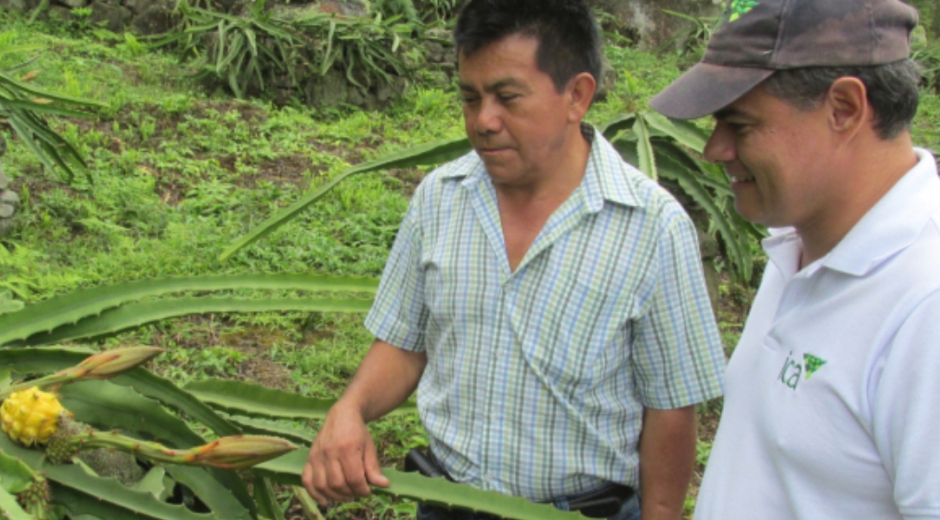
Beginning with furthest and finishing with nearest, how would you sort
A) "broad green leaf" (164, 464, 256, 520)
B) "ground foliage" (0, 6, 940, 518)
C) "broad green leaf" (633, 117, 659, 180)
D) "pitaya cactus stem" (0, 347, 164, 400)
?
1. "ground foliage" (0, 6, 940, 518)
2. "broad green leaf" (633, 117, 659, 180)
3. "broad green leaf" (164, 464, 256, 520)
4. "pitaya cactus stem" (0, 347, 164, 400)

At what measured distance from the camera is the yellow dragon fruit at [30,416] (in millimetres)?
1411

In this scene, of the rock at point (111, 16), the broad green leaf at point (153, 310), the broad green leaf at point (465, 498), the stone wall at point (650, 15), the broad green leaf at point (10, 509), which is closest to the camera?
the broad green leaf at point (10, 509)

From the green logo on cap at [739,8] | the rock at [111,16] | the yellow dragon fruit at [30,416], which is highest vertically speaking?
the rock at [111,16]

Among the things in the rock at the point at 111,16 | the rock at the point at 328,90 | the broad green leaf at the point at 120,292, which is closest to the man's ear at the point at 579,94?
the broad green leaf at the point at 120,292

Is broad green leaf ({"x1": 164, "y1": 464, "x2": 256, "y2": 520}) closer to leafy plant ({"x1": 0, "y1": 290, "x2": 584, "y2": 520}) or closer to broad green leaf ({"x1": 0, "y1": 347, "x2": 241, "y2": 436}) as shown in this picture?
leafy plant ({"x1": 0, "y1": 290, "x2": 584, "y2": 520})

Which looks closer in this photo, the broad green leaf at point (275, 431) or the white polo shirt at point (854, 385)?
the white polo shirt at point (854, 385)

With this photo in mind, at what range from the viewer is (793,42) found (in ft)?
4.22

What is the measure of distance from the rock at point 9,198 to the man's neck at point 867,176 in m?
4.26

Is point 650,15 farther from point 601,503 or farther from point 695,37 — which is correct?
point 601,503

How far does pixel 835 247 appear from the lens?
1.31 m

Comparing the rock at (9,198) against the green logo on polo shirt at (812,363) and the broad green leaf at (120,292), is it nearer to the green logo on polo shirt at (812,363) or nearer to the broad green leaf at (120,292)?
the broad green leaf at (120,292)

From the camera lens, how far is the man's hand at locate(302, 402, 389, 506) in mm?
1629

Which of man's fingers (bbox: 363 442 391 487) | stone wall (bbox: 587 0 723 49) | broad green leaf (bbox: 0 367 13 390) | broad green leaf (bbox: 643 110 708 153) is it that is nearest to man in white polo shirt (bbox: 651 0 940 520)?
man's fingers (bbox: 363 442 391 487)

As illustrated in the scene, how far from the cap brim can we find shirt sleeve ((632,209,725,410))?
322 mm
